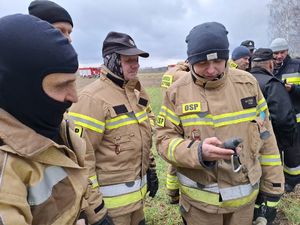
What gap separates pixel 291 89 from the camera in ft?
15.5

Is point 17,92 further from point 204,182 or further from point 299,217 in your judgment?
point 299,217

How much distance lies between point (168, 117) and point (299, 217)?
108 inches

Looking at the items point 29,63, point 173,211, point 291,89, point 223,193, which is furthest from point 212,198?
point 291,89

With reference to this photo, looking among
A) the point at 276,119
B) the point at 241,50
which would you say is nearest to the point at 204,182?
the point at 276,119

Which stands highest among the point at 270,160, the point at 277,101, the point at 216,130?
the point at 216,130

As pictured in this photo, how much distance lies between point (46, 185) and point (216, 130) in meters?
1.41

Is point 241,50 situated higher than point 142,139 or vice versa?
point 241,50

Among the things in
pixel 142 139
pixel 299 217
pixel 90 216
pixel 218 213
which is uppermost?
pixel 142 139

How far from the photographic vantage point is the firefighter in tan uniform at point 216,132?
238 centimetres

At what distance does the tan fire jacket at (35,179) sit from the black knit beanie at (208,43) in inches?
50.0

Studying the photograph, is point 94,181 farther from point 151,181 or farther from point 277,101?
point 277,101

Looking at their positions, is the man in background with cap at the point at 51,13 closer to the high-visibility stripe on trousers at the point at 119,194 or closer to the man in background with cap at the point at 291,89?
the high-visibility stripe on trousers at the point at 119,194

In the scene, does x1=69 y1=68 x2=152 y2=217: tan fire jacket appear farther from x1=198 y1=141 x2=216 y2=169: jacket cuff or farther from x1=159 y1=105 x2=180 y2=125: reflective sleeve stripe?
x1=198 y1=141 x2=216 y2=169: jacket cuff

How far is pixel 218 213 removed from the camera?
98.2 inches
